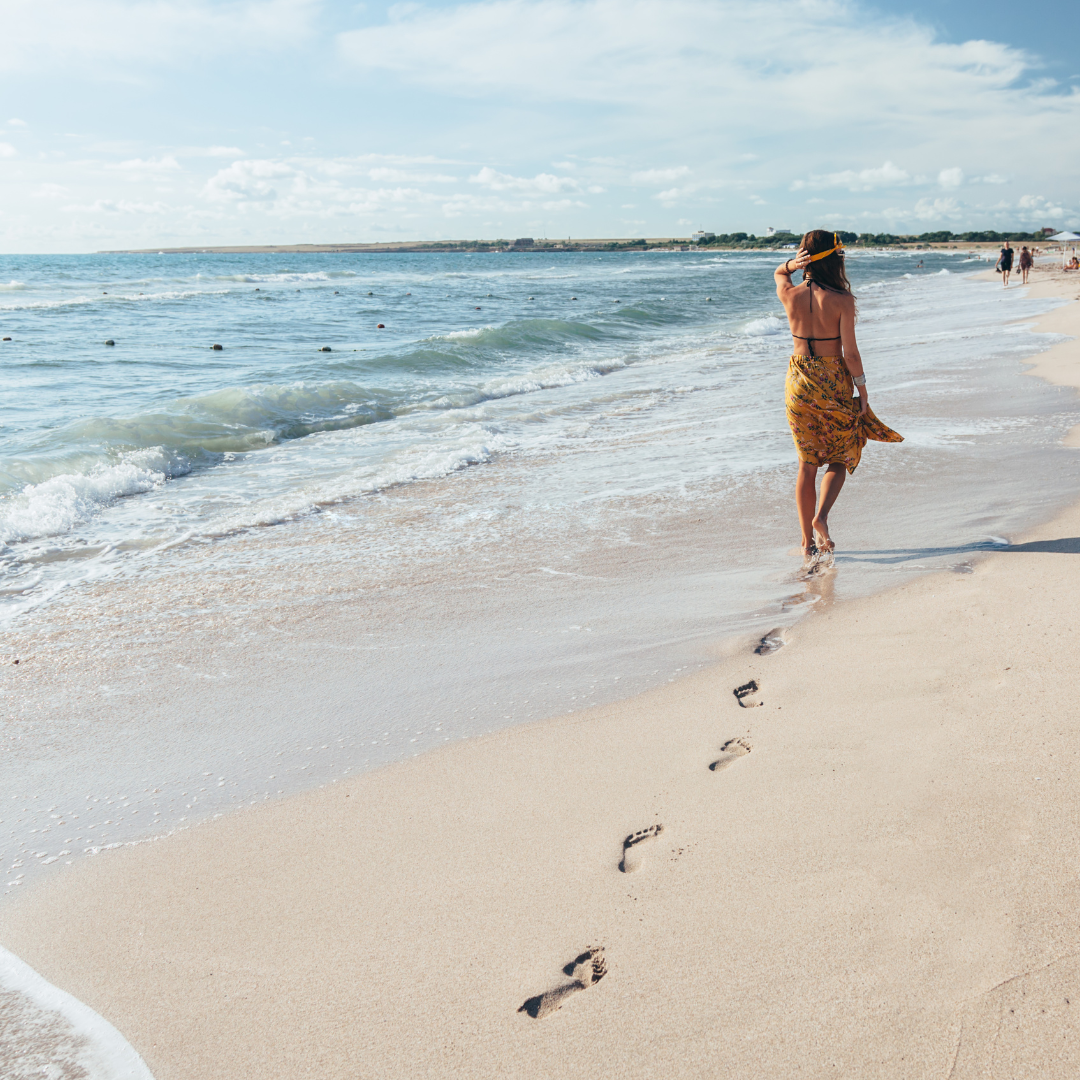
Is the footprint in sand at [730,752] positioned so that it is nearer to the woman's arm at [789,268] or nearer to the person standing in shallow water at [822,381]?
the person standing in shallow water at [822,381]

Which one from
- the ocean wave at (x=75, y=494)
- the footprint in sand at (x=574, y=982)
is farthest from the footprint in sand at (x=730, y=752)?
the ocean wave at (x=75, y=494)

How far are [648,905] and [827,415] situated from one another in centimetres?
305

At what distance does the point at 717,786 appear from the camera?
8.02 feet

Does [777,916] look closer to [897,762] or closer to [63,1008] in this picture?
[897,762]

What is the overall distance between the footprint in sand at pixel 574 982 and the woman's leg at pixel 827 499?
301 centimetres

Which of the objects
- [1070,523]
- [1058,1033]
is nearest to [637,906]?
[1058,1033]

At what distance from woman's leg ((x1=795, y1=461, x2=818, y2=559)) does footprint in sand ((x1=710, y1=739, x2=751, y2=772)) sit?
1.92m

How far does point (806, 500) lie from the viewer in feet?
14.0

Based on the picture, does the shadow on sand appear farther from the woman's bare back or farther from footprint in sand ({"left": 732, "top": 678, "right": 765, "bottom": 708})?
footprint in sand ({"left": 732, "top": 678, "right": 765, "bottom": 708})

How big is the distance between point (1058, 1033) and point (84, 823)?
2.73 meters

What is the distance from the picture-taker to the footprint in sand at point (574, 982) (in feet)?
5.75

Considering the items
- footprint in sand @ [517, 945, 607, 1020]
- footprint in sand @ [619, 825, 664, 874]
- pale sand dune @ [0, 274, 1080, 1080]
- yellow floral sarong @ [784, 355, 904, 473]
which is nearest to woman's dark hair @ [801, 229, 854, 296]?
yellow floral sarong @ [784, 355, 904, 473]

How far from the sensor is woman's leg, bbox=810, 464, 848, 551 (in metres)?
4.27

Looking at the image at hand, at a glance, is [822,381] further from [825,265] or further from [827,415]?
[825,265]
